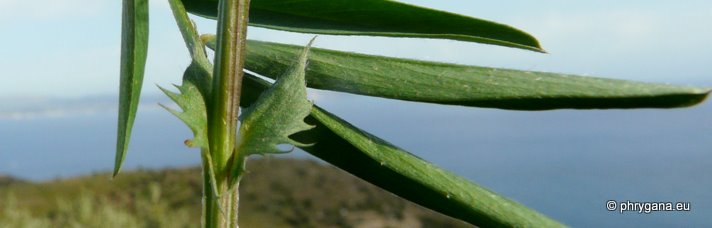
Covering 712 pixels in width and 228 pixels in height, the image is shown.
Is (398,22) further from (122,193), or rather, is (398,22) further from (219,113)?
(122,193)

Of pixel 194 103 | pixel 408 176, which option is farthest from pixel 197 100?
pixel 408 176

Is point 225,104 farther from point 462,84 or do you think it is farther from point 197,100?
point 462,84

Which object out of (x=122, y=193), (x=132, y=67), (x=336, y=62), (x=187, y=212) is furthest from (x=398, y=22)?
(x=122, y=193)

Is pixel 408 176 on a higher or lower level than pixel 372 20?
lower

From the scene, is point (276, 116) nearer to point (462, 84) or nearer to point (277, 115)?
point (277, 115)

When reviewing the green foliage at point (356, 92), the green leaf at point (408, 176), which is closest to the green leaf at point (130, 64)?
the green foliage at point (356, 92)
